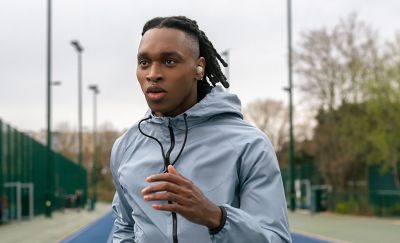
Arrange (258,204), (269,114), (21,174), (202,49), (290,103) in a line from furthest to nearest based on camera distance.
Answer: (269,114)
(290,103)
(21,174)
(202,49)
(258,204)

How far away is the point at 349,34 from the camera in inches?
1312

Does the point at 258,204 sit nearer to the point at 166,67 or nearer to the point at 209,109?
the point at 209,109

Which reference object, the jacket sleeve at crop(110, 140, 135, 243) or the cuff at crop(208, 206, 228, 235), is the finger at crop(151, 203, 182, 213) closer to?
the cuff at crop(208, 206, 228, 235)

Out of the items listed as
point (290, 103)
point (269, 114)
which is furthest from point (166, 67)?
point (269, 114)

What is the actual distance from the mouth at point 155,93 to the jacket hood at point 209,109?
107 millimetres

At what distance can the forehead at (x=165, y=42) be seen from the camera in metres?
2.20

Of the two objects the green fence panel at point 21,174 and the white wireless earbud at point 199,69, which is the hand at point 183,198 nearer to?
the white wireless earbud at point 199,69

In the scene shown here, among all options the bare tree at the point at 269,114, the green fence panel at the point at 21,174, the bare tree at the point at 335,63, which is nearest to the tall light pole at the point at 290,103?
the bare tree at the point at 335,63

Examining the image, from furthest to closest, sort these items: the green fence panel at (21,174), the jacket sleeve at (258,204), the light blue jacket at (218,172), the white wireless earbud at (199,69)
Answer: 1. the green fence panel at (21,174)
2. the white wireless earbud at (199,69)
3. the light blue jacket at (218,172)
4. the jacket sleeve at (258,204)

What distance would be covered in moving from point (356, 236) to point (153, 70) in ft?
52.4

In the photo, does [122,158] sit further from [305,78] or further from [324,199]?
[305,78]

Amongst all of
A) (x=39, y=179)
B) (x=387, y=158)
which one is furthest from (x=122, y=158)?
(x=39, y=179)

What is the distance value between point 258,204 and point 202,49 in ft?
2.00

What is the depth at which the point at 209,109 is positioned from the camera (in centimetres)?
229
